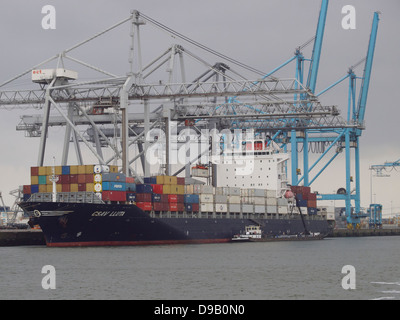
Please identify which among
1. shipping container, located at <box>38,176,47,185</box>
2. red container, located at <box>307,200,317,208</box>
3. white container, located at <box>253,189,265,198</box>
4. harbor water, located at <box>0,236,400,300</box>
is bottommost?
harbor water, located at <box>0,236,400,300</box>

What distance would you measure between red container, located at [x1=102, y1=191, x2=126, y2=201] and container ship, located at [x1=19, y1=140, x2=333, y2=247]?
31 mm

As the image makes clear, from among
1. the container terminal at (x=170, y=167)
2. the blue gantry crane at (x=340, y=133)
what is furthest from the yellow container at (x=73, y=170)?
the blue gantry crane at (x=340, y=133)

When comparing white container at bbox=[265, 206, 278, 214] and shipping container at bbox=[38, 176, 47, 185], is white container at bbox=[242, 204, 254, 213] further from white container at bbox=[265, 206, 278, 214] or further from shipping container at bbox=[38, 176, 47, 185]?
shipping container at bbox=[38, 176, 47, 185]

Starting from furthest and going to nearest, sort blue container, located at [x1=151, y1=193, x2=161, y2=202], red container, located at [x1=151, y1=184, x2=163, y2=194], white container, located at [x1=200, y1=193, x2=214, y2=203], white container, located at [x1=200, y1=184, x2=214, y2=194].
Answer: white container, located at [x1=200, y1=184, x2=214, y2=194], white container, located at [x1=200, y1=193, x2=214, y2=203], red container, located at [x1=151, y1=184, x2=163, y2=194], blue container, located at [x1=151, y1=193, x2=161, y2=202]

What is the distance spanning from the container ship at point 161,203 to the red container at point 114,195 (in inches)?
1.2

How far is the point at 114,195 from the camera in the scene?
205 feet

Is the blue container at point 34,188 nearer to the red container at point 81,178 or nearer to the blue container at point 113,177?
the red container at point 81,178

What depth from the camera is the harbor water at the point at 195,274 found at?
114 ft

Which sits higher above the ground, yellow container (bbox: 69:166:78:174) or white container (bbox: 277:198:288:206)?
yellow container (bbox: 69:166:78:174)

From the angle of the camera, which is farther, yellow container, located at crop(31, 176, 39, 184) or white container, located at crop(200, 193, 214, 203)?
white container, located at crop(200, 193, 214, 203)

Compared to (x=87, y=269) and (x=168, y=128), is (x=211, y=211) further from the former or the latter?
(x=87, y=269)

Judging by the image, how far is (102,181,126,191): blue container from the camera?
204 ft

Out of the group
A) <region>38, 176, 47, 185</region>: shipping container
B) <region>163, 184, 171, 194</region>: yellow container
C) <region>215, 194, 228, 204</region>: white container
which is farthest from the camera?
<region>215, 194, 228, 204</region>: white container

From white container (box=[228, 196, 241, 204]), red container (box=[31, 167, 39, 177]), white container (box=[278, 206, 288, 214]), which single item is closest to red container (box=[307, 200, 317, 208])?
white container (box=[278, 206, 288, 214])
